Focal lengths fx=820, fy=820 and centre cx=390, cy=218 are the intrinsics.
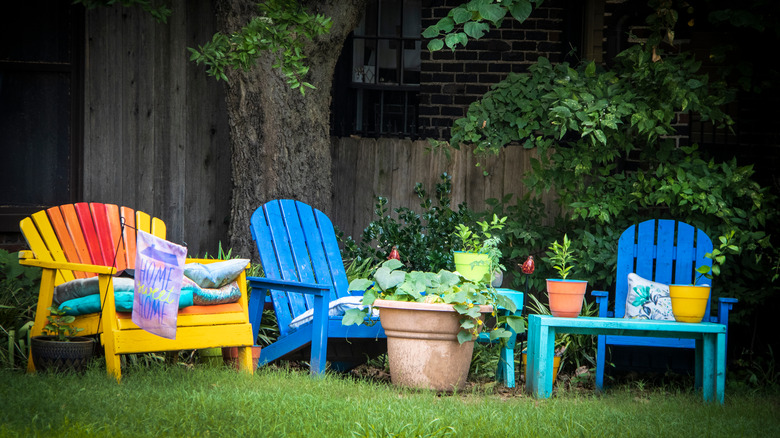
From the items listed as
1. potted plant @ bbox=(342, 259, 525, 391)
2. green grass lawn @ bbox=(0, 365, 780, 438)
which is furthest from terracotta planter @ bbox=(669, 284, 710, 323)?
potted plant @ bbox=(342, 259, 525, 391)

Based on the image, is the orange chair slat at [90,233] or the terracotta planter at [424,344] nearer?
the terracotta planter at [424,344]

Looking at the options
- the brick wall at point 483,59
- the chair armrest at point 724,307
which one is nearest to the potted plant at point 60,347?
the chair armrest at point 724,307

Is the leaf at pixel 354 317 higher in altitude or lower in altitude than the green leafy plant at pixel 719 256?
lower

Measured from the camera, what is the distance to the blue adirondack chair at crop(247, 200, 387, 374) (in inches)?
157

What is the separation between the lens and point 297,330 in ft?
13.5

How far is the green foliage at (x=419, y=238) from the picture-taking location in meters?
5.18

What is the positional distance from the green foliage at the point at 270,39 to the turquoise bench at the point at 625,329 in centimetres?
182

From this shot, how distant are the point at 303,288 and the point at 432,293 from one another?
622 millimetres

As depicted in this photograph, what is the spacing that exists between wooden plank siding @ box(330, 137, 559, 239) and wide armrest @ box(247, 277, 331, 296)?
1765 mm

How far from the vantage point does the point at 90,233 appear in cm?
431

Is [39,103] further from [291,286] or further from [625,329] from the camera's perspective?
[625,329]

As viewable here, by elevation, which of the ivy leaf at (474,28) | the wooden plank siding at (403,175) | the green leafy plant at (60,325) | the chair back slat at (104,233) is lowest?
the green leafy plant at (60,325)

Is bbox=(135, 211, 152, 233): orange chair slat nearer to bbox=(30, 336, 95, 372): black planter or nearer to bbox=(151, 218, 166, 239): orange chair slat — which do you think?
bbox=(151, 218, 166, 239): orange chair slat

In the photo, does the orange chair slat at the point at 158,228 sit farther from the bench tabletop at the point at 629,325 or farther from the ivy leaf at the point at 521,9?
the ivy leaf at the point at 521,9
